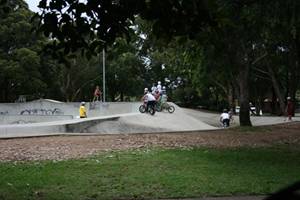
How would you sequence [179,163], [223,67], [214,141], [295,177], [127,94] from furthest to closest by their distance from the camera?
[127,94], [223,67], [214,141], [179,163], [295,177]

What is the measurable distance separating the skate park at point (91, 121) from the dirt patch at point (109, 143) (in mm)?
3807

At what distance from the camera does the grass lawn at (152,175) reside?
10008 mm

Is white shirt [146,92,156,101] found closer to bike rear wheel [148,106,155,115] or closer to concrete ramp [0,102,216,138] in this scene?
bike rear wheel [148,106,155,115]

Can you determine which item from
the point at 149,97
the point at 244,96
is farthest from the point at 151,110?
the point at 244,96

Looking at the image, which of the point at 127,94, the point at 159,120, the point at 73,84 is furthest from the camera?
the point at 127,94

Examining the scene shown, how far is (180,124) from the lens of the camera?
3375 centimetres

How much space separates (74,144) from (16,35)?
3997cm

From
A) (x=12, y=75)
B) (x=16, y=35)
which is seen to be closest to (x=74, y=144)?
(x=12, y=75)

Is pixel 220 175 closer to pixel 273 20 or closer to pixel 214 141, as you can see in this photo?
pixel 273 20

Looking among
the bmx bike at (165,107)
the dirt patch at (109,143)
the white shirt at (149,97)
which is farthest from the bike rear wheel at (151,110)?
the dirt patch at (109,143)

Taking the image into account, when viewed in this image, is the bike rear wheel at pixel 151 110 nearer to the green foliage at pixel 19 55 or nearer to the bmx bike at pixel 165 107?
the bmx bike at pixel 165 107

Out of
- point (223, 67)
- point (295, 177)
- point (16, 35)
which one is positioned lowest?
point (295, 177)

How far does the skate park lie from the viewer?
83.0 feet

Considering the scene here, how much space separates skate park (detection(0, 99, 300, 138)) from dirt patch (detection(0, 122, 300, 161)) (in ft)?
12.5
